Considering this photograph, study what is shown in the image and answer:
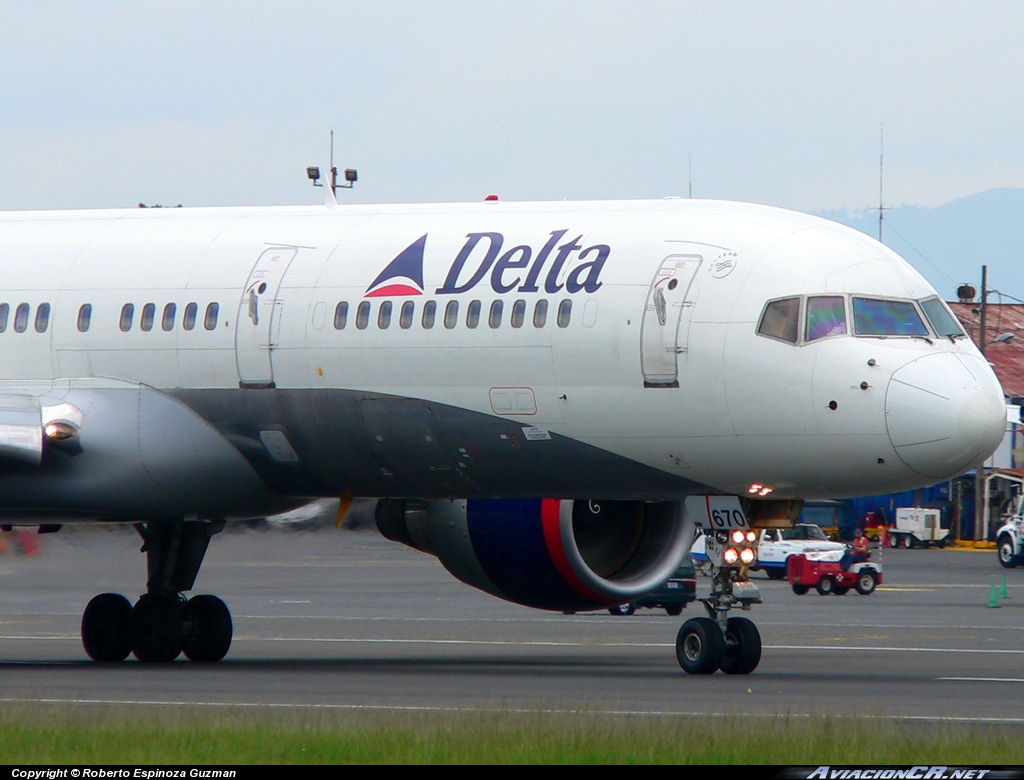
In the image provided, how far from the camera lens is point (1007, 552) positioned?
64.3 m

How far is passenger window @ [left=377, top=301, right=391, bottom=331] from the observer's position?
2328 cm

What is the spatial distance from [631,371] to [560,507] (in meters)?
3.59

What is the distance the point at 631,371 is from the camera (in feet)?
71.1

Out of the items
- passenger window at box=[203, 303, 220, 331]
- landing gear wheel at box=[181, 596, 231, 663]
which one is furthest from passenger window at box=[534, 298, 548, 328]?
landing gear wheel at box=[181, 596, 231, 663]

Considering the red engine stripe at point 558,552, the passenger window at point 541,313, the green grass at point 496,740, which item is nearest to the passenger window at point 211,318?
the passenger window at point 541,313

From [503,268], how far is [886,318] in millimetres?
4561

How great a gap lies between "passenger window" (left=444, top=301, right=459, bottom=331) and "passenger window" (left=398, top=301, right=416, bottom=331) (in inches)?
18.3

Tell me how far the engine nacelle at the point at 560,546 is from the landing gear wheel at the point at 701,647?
1.76m

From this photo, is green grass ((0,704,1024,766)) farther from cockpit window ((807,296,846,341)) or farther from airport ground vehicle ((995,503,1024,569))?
airport ground vehicle ((995,503,1024,569))

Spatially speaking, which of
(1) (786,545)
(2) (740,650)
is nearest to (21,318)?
(2) (740,650)

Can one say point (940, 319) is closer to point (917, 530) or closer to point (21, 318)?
point (21, 318)

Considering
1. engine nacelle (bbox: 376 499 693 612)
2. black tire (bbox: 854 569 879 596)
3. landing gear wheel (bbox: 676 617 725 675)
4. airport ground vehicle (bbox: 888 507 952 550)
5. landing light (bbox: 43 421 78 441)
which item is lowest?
airport ground vehicle (bbox: 888 507 952 550)

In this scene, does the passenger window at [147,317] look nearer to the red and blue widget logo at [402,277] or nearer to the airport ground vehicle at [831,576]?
the red and blue widget logo at [402,277]

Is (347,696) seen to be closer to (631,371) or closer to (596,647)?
(631,371)
